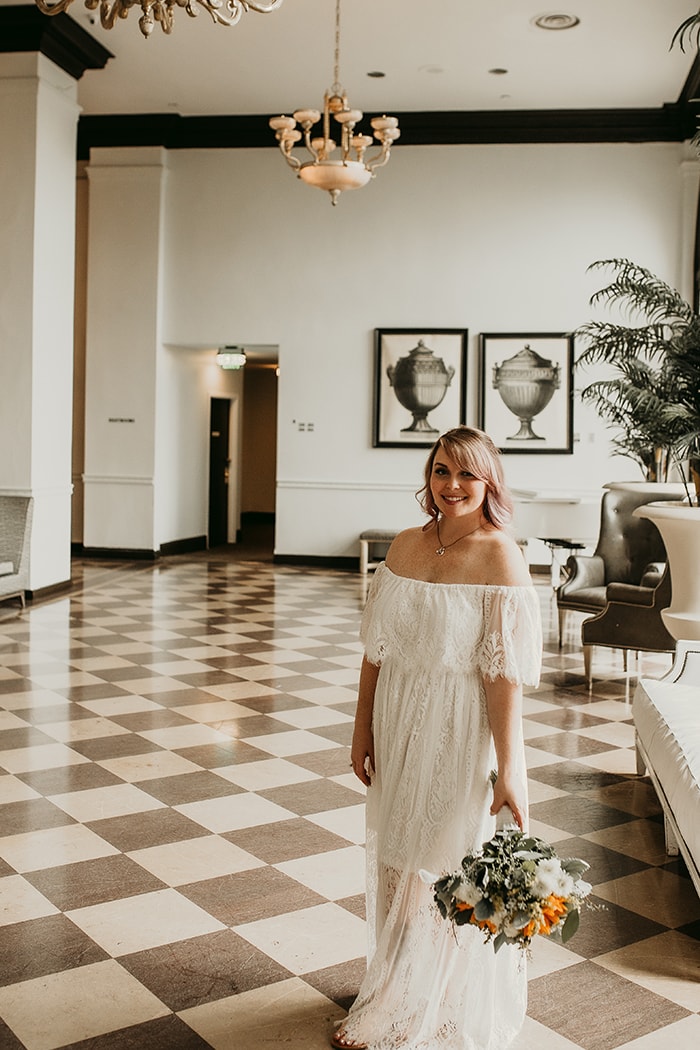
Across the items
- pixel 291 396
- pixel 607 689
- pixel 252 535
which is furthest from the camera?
pixel 252 535


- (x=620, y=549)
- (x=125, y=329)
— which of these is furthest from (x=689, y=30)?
(x=125, y=329)

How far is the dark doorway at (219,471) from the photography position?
612 inches

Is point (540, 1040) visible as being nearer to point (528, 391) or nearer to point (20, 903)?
point (20, 903)

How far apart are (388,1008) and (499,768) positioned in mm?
649

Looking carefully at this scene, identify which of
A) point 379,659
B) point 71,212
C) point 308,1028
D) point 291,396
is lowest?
point 308,1028

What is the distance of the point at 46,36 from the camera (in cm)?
963

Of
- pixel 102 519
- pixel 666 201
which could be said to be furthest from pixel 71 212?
pixel 666 201

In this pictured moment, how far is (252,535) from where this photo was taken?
58.2 ft

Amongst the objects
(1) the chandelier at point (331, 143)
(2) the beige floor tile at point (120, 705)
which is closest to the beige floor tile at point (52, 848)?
(2) the beige floor tile at point (120, 705)

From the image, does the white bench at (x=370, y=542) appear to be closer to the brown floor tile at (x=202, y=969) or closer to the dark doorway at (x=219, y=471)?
the dark doorway at (x=219, y=471)

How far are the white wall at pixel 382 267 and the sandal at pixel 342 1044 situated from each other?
10.6 metres

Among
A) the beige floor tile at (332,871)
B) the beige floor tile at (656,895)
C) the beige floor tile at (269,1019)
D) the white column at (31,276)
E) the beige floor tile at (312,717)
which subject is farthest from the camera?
the white column at (31,276)

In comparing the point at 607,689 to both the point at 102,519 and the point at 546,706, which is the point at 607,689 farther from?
the point at 102,519

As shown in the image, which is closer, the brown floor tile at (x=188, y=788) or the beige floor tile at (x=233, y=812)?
the beige floor tile at (x=233, y=812)
